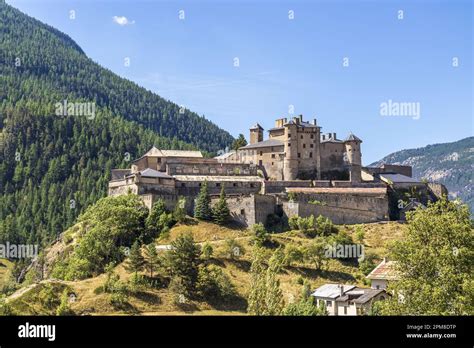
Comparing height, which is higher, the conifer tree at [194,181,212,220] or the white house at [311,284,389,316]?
the conifer tree at [194,181,212,220]

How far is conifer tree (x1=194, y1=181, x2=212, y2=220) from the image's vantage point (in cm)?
6531

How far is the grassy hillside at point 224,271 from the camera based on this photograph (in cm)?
4925

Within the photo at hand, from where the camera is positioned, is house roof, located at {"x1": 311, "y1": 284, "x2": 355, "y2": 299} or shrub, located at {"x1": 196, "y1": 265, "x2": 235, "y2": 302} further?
shrub, located at {"x1": 196, "y1": 265, "x2": 235, "y2": 302}

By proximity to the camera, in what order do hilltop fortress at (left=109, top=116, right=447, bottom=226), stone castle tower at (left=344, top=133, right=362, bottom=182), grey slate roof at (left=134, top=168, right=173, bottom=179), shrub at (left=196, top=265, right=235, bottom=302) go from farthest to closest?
stone castle tower at (left=344, top=133, right=362, bottom=182)
grey slate roof at (left=134, top=168, right=173, bottom=179)
hilltop fortress at (left=109, top=116, right=447, bottom=226)
shrub at (left=196, top=265, right=235, bottom=302)

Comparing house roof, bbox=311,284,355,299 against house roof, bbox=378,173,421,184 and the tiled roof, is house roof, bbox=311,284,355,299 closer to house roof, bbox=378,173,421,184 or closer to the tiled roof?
the tiled roof

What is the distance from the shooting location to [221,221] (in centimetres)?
6506

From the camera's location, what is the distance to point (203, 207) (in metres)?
65.4

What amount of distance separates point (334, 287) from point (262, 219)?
1912 centimetres

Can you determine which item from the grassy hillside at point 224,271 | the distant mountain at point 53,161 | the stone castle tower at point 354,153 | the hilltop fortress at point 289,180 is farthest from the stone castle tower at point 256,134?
the distant mountain at point 53,161

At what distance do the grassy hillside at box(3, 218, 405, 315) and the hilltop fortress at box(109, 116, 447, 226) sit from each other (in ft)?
12.2

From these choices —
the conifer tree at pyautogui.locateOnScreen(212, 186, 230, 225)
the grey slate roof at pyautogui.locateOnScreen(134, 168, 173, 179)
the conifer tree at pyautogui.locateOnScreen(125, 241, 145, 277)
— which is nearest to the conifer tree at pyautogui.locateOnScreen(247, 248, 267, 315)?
the conifer tree at pyautogui.locateOnScreen(125, 241, 145, 277)

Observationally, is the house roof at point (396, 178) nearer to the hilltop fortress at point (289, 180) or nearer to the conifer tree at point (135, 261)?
the hilltop fortress at point (289, 180)

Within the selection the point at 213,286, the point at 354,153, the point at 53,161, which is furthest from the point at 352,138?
the point at 53,161
